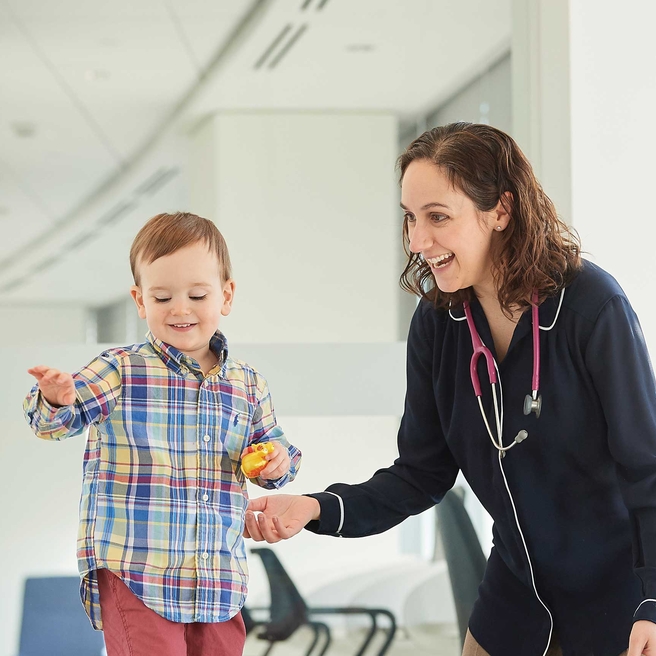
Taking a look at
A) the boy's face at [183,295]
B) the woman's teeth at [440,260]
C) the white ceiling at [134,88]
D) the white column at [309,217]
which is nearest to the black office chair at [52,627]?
the white ceiling at [134,88]

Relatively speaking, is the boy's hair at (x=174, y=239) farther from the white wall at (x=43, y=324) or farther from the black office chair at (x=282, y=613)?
the black office chair at (x=282, y=613)

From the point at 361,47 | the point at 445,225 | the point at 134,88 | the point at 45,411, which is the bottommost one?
the point at 45,411

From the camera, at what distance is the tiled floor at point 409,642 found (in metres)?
2.60

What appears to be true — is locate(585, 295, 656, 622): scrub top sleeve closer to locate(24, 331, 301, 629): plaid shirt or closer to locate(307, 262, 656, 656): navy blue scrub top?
locate(307, 262, 656, 656): navy blue scrub top

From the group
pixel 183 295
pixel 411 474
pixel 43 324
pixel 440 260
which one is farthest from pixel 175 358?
pixel 43 324

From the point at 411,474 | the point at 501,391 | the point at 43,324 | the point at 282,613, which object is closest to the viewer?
the point at 501,391

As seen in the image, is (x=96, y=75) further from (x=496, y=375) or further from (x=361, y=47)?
(x=496, y=375)

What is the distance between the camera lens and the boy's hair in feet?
4.63

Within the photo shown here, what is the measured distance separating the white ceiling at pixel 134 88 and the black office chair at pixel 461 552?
1060mm

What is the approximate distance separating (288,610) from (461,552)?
50cm

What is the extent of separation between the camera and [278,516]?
1577mm

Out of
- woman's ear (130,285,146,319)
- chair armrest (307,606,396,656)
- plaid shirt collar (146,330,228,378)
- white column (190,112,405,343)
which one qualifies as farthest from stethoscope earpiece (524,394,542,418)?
chair armrest (307,606,396,656)

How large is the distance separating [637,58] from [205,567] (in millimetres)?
1836

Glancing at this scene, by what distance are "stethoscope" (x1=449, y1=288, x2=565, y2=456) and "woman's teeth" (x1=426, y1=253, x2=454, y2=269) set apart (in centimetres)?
12
